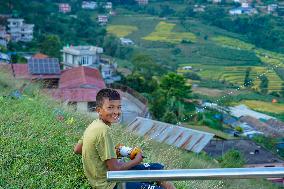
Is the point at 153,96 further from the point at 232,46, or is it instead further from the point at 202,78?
the point at 232,46

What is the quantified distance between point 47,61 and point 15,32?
17.3 meters

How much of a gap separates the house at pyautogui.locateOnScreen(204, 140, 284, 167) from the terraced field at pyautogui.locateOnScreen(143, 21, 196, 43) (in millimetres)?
30081

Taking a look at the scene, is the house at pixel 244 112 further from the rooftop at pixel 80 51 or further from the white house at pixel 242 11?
the white house at pixel 242 11

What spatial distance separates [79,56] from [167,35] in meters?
21.3

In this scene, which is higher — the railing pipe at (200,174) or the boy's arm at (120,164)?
the railing pipe at (200,174)

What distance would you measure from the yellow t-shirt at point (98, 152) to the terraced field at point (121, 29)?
1684 inches

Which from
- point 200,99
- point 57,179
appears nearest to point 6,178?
point 57,179

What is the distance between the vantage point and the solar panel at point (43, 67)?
51.1 feet

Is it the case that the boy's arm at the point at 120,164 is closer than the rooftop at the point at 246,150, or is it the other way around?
the boy's arm at the point at 120,164

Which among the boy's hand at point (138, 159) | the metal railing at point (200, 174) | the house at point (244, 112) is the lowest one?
the house at point (244, 112)

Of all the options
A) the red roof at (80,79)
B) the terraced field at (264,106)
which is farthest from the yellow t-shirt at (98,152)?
the terraced field at (264,106)

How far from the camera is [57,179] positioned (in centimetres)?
329

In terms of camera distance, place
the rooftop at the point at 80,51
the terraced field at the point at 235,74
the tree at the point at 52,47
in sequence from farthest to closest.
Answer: the terraced field at the point at 235,74 < the tree at the point at 52,47 < the rooftop at the point at 80,51

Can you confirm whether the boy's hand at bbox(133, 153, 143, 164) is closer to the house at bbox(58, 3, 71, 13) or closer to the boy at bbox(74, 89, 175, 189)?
the boy at bbox(74, 89, 175, 189)
